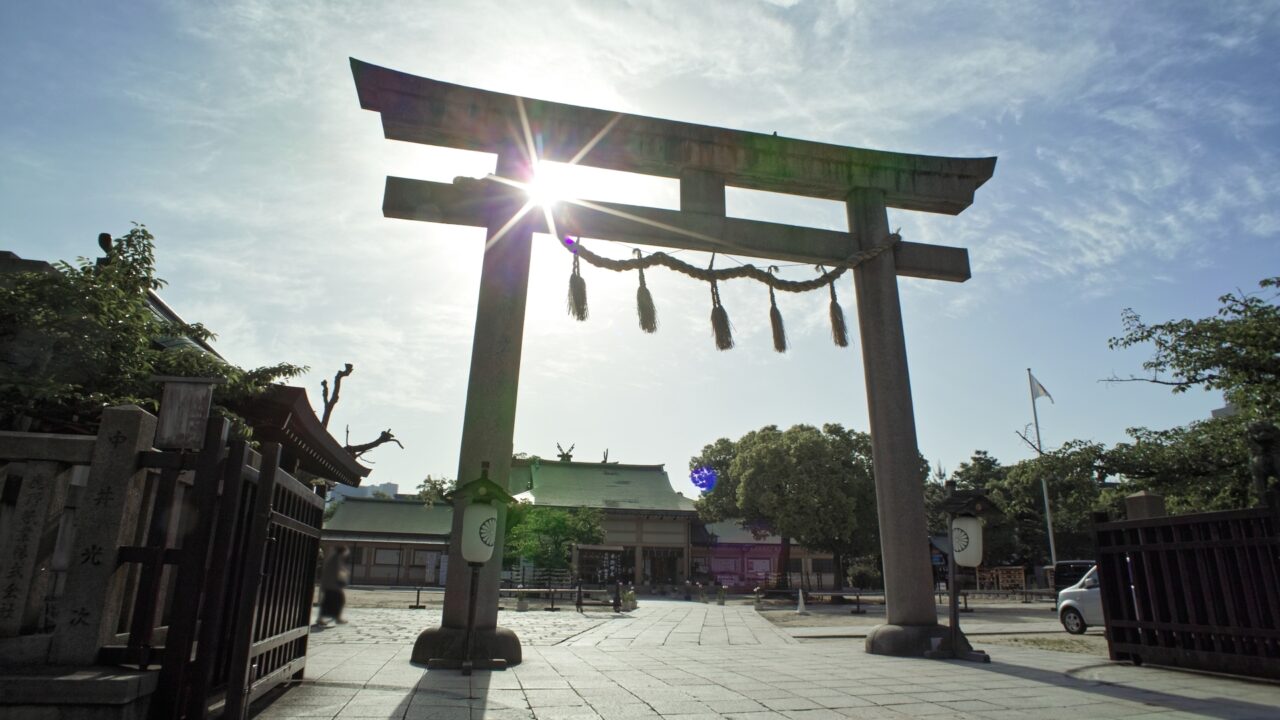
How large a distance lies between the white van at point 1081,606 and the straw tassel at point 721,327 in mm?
9039

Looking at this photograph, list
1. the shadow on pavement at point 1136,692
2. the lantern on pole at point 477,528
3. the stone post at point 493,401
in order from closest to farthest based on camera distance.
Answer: the shadow on pavement at point 1136,692 → the lantern on pole at point 477,528 → the stone post at point 493,401

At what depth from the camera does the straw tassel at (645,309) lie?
821 cm

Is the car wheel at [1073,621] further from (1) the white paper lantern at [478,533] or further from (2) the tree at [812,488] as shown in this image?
(2) the tree at [812,488]

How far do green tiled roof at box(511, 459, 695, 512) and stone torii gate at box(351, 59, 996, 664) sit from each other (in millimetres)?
24821

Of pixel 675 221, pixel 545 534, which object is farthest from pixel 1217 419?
pixel 545 534

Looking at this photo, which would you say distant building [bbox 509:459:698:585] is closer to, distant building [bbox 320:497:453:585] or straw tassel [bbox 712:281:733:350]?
distant building [bbox 320:497:453:585]

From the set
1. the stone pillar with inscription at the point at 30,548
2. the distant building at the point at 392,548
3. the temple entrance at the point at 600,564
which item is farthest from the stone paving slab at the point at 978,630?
the distant building at the point at 392,548

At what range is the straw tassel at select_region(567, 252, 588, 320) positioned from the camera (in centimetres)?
794

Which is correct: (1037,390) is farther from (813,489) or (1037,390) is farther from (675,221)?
(675,221)

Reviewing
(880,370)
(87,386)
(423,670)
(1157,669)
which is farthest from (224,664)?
(1157,669)

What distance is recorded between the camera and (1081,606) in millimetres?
12391

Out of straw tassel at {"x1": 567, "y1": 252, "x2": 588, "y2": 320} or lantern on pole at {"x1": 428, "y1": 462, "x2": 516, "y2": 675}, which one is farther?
straw tassel at {"x1": 567, "y1": 252, "x2": 588, "y2": 320}

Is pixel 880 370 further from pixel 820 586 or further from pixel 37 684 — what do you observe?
pixel 820 586

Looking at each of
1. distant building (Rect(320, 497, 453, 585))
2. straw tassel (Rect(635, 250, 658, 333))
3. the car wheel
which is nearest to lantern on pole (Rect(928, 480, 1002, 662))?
straw tassel (Rect(635, 250, 658, 333))
